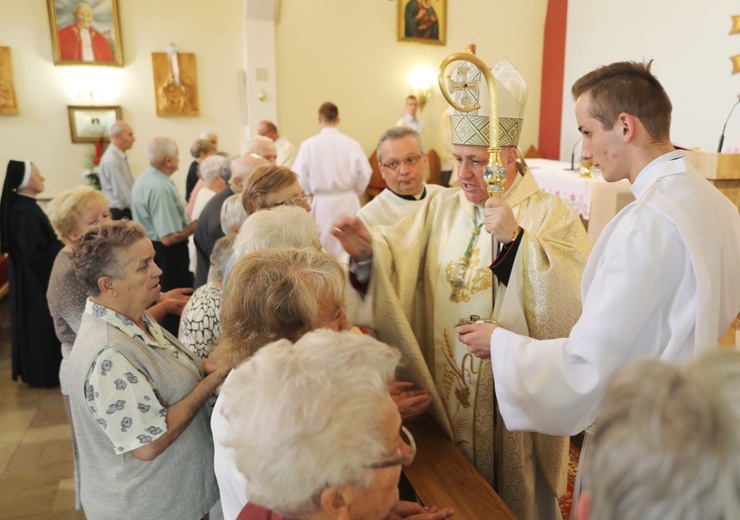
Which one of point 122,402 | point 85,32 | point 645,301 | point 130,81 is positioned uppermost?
point 85,32

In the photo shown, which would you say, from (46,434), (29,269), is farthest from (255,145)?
(46,434)

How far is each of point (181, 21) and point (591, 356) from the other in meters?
8.94

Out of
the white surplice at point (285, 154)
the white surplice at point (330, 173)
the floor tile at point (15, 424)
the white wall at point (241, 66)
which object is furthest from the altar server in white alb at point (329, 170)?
the floor tile at point (15, 424)

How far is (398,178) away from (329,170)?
3072 mm

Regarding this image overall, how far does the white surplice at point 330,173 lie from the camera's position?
6535mm

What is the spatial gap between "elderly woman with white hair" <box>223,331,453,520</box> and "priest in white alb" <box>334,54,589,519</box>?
44.0 inches

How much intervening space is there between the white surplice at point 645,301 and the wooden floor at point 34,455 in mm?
2785

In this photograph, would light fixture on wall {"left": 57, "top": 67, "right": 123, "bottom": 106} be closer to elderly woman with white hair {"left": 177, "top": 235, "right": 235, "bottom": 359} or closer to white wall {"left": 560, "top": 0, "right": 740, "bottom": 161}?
Answer: white wall {"left": 560, "top": 0, "right": 740, "bottom": 161}

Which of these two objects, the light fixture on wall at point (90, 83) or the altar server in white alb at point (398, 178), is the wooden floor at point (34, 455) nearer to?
the altar server in white alb at point (398, 178)

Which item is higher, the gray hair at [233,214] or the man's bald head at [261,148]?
the man's bald head at [261,148]

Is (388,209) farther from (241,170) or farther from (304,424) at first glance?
(304,424)

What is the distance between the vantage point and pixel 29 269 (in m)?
4.80

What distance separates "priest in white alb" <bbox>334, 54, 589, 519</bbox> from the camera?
6.93 feet

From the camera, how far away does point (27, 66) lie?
27.6 feet
